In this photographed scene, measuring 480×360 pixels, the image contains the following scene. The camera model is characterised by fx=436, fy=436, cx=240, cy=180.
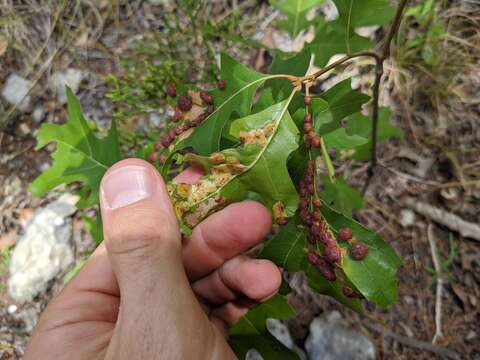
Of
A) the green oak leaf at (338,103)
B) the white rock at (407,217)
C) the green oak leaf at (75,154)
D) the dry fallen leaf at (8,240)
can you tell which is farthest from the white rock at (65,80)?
the white rock at (407,217)

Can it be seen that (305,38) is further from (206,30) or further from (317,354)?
(317,354)

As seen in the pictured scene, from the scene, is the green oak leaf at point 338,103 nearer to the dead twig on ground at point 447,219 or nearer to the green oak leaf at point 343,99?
the green oak leaf at point 343,99

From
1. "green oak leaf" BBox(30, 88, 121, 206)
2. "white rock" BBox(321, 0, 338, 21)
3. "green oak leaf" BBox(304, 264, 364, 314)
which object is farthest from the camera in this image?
"white rock" BBox(321, 0, 338, 21)

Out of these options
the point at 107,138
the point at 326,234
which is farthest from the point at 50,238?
the point at 326,234

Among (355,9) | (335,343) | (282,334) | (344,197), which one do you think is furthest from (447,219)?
(355,9)

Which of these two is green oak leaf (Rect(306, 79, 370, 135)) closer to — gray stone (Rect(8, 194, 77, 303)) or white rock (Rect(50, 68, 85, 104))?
gray stone (Rect(8, 194, 77, 303))

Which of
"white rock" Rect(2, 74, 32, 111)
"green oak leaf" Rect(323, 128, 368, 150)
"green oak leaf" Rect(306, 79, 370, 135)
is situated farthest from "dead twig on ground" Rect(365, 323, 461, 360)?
"white rock" Rect(2, 74, 32, 111)

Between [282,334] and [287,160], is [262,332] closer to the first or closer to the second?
[282,334]
